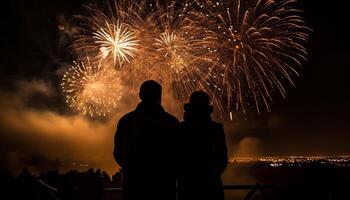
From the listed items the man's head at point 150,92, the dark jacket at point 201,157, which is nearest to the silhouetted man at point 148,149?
the man's head at point 150,92

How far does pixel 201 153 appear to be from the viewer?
350cm

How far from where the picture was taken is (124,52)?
15008 mm

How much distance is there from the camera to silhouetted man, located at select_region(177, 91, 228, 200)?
348 centimetres

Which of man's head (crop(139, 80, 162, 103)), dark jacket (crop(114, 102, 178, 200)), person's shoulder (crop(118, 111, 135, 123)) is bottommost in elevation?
dark jacket (crop(114, 102, 178, 200))

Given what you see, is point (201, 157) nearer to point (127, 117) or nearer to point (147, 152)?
point (147, 152)

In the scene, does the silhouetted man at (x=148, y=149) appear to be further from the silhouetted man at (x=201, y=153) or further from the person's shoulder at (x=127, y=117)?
the silhouetted man at (x=201, y=153)

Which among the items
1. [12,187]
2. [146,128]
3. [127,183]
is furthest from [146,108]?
[12,187]

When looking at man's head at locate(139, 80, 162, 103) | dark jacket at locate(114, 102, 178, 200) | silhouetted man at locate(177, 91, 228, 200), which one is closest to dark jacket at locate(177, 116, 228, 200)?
silhouetted man at locate(177, 91, 228, 200)

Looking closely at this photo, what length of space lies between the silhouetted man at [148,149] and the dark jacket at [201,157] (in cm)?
24

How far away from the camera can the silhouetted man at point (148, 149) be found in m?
3.22

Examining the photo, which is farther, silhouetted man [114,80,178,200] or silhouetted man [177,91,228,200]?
silhouetted man [177,91,228,200]

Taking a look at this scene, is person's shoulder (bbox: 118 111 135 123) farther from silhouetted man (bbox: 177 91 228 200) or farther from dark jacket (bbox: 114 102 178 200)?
silhouetted man (bbox: 177 91 228 200)

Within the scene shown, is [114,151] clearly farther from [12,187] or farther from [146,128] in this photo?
[12,187]

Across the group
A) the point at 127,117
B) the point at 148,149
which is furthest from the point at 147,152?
the point at 127,117
